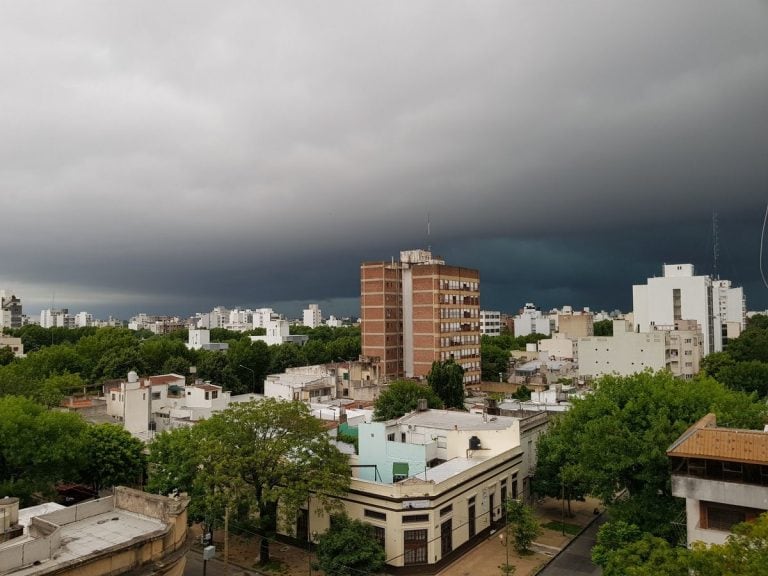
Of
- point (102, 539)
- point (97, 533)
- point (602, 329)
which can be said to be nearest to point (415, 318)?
point (97, 533)

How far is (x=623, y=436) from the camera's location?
3122 centimetres

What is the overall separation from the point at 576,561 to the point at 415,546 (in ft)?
34.1

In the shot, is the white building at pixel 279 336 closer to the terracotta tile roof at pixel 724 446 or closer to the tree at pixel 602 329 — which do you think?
the tree at pixel 602 329

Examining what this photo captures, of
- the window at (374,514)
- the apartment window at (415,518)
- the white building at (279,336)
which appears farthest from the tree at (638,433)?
the white building at (279,336)

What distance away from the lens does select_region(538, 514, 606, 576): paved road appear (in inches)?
1300

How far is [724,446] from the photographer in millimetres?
25531

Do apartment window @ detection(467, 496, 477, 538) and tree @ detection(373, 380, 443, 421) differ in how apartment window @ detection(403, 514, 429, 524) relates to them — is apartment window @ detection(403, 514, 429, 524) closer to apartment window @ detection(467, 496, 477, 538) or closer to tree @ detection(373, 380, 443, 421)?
apartment window @ detection(467, 496, 477, 538)

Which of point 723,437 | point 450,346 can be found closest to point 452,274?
point 450,346

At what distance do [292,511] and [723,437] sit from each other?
73.1 feet

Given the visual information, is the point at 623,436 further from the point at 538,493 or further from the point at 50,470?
the point at 50,470

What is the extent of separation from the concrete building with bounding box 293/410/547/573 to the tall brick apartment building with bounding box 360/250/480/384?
54127mm

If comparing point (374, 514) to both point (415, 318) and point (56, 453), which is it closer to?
point (56, 453)

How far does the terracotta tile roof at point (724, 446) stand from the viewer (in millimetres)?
24672

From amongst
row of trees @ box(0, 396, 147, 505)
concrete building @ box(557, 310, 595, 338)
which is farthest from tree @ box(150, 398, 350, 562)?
concrete building @ box(557, 310, 595, 338)
